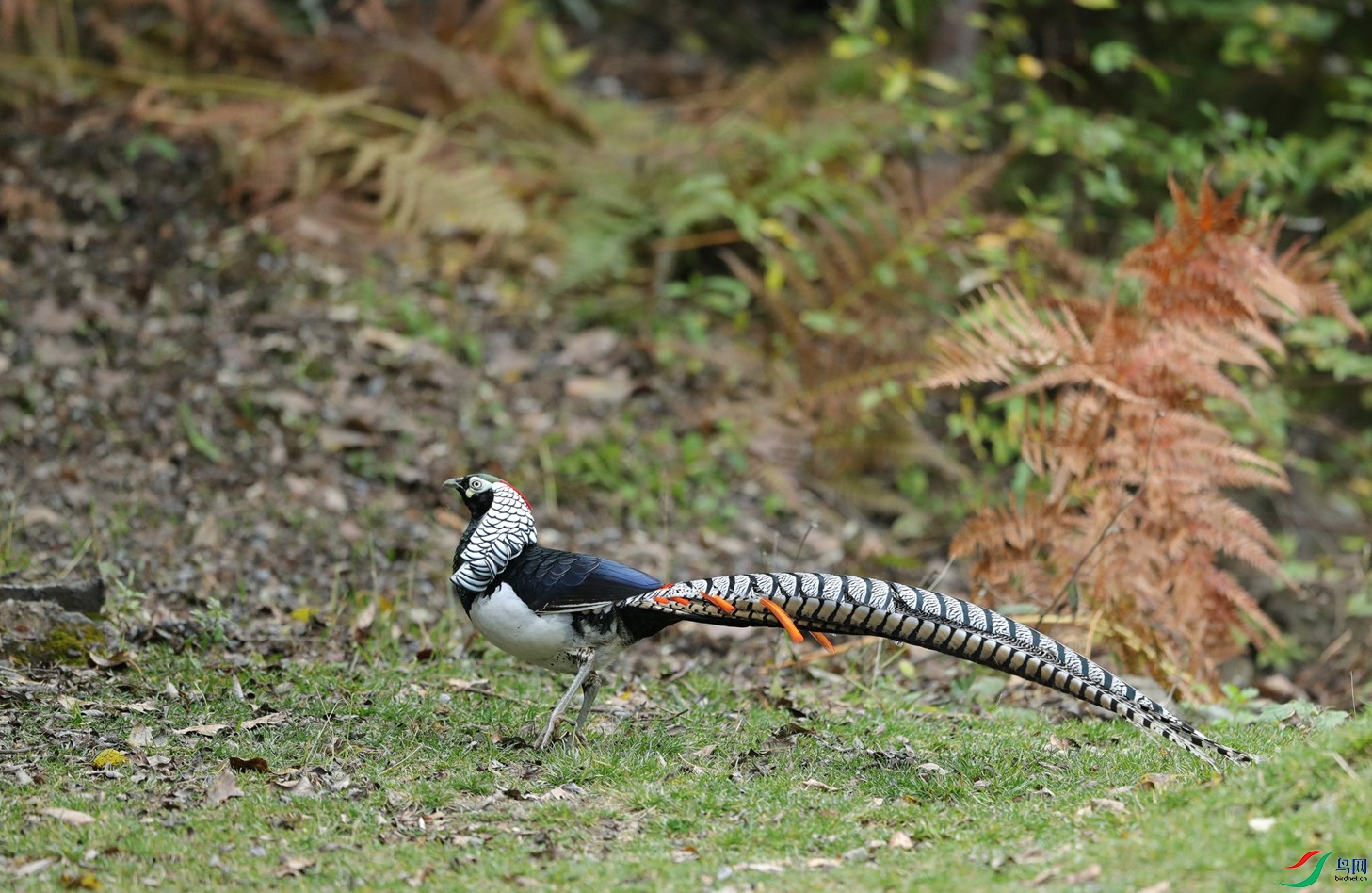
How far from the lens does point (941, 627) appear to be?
4156mm

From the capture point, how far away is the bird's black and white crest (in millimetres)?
4691

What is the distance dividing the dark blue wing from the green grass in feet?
1.68

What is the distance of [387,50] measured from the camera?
981cm

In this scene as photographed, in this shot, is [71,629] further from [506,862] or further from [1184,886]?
[1184,886]

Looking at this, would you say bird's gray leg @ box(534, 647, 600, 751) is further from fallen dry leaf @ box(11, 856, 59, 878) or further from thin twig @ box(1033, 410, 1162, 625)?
thin twig @ box(1033, 410, 1162, 625)

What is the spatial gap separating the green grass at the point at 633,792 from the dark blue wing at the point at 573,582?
0.51m

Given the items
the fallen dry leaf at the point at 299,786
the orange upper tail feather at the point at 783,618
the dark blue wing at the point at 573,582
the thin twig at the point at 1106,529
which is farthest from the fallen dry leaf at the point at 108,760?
the thin twig at the point at 1106,529

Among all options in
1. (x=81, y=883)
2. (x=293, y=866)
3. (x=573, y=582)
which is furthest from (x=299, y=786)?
(x=573, y=582)

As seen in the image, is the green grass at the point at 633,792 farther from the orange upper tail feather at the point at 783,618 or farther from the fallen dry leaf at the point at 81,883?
the orange upper tail feather at the point at 783,618

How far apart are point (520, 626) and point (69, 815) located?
4.80 ft

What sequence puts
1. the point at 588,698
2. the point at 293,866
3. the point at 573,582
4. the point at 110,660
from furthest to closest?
the point at 110,660
the point at 588,698
the point at 573,582
the point at 293,866

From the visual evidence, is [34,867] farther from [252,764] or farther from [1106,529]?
[1106,529]

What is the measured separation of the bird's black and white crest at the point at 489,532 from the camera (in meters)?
4.69

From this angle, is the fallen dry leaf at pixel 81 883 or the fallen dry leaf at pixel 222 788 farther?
the fallen dry leaf at pixel 222 788
